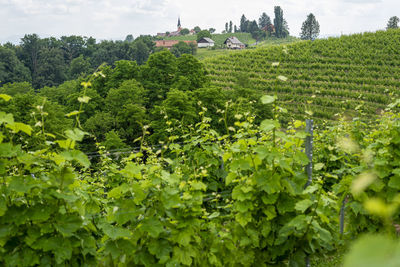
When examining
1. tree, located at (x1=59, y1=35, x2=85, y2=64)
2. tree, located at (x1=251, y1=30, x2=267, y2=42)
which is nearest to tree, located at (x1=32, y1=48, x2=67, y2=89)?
tree, located at (x1=59, y1=35, x2=85, y2=64)

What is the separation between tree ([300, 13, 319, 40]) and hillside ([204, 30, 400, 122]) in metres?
47.1

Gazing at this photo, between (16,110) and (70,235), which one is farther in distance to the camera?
(16,110)

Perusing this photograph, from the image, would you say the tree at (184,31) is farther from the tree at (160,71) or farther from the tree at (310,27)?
the tree at (160,71)

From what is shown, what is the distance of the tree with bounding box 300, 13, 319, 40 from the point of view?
91.4m

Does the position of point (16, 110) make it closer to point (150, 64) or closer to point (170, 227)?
point (150, 64)

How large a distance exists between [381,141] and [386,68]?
40859 mm

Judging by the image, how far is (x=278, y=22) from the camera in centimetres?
11688

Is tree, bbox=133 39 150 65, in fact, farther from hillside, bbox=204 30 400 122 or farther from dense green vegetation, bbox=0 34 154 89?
hillside, bbox=204 30 400 122

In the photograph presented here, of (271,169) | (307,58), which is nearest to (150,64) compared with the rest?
(307,58)

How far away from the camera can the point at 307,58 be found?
43.7 meters

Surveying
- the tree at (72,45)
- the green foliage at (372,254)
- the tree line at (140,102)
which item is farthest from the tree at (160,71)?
the tree at (72,45)

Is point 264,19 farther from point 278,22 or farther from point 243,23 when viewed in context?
point 278,22

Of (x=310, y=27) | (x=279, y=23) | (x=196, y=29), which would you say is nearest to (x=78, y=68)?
(x=310, y=27)

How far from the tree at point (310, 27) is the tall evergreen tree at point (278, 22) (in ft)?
77.4
